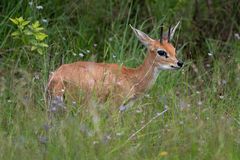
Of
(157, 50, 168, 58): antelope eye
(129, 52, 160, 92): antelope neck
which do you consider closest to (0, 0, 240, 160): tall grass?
(129, 52, 160, 92): antelope neck

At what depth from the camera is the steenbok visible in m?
8.27

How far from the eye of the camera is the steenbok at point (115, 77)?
8.27 metres

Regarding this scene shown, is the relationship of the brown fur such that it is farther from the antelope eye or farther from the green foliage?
the green foliage

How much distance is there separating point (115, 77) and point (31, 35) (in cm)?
127

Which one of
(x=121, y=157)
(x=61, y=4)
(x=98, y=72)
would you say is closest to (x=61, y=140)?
(x=121, y=157)

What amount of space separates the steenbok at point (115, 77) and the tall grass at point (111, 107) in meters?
0.15

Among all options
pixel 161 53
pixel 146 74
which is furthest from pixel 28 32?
pixel 161 53

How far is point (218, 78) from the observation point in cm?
892

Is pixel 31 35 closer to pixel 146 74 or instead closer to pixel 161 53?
pixel 146 74

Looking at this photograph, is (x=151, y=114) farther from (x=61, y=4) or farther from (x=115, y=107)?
(x=61, y=4)

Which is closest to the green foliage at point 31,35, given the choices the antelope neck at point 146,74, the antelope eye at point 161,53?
the antelope neck at point 146,74

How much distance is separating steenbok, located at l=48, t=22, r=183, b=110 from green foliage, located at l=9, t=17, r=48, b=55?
2.09 ft

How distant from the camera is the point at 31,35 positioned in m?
9.40

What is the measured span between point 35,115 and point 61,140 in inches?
25.1
